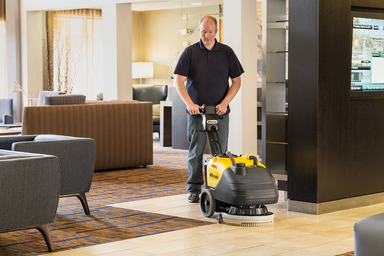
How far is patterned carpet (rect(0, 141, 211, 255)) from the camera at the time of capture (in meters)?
3.65

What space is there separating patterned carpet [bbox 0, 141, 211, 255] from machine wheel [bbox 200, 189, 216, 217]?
0.12 meters

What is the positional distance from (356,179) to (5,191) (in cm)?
276

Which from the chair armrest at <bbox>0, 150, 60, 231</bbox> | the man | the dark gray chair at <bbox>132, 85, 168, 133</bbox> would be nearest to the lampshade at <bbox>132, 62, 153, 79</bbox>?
the dark gray chair at <bbox>132, 85, 168, 133</bbox>

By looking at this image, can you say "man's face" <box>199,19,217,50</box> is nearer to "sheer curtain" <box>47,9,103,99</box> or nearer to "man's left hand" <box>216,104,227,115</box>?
A: "man's left hand" <box>216,104,227,115</box>

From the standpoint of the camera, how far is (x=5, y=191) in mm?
3227

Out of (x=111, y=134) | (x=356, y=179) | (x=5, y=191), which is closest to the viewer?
(x=5, y=191)

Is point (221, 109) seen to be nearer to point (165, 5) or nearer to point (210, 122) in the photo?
point (210, 122)

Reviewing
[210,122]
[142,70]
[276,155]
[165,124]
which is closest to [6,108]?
[165,124]

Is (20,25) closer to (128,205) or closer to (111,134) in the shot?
(111,134)

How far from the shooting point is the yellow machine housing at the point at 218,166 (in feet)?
13.4

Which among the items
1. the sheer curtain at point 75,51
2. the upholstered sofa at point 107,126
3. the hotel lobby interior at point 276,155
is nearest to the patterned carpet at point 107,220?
the hotel lobby interior at point 276,155

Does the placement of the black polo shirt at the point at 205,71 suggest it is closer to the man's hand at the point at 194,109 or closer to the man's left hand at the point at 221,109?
the man's left hand at the point at 221,109

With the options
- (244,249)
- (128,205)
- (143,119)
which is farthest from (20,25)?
(244,249)

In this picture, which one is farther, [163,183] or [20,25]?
A: [20,25]
